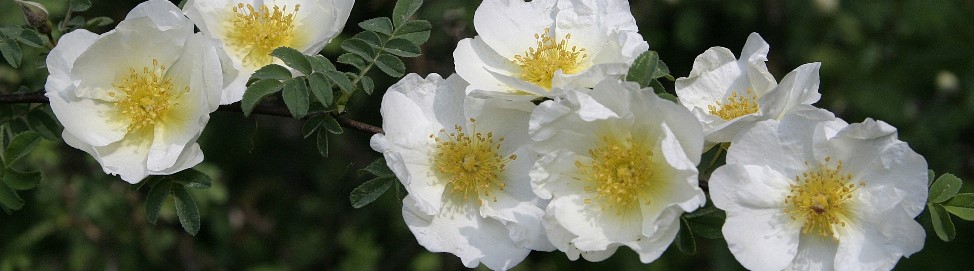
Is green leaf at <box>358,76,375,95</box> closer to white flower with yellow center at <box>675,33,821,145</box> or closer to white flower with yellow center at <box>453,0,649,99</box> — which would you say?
white flower with yellow center at <box>453,0,649,99</box>

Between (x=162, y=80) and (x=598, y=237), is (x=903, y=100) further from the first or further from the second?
(x=162, y=80)

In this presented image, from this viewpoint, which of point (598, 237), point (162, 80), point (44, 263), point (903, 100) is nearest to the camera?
point (598, 237)

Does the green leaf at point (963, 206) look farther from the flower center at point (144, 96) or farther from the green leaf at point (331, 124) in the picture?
the flower center at point (144, 96)

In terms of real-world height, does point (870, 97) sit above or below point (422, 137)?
below

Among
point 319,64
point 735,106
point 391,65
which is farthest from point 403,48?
point 735,106

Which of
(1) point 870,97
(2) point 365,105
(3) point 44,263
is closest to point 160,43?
(2) point 365,105

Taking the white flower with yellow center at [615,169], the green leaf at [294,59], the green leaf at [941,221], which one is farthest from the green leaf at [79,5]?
the green leaf at [941,221]
